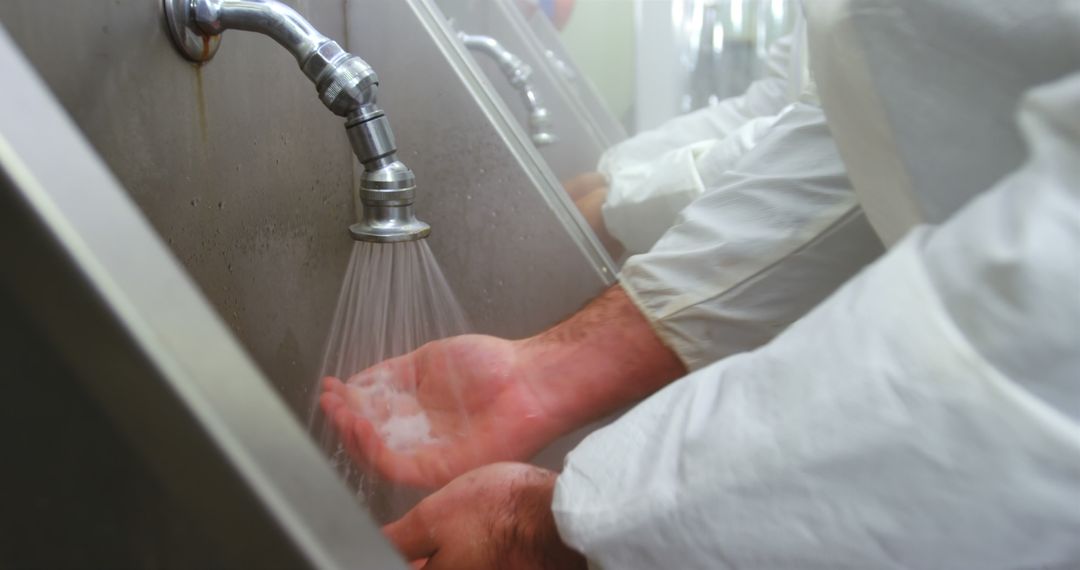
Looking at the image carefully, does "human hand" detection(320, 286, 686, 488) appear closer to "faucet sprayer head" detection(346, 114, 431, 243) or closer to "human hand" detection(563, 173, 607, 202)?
"faucet sprayer head" detection(346, 114, 431, 243)

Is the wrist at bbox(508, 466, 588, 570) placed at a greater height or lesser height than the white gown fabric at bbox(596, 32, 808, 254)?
lesser

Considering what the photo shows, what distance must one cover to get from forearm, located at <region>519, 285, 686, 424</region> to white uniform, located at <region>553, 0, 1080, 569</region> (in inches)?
10.6

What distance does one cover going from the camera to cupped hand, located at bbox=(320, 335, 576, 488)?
67cm

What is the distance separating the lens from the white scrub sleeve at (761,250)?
0.63m

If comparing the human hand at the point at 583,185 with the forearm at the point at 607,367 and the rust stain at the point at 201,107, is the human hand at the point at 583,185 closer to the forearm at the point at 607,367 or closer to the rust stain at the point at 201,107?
the forearm at the point at 607,367

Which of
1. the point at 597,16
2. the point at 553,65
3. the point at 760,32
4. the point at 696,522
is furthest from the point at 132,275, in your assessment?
the point at 760,32

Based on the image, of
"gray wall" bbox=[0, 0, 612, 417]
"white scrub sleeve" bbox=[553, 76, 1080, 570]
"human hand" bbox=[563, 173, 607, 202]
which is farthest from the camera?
"human hand" bbox=[563, 173, 607, 202]

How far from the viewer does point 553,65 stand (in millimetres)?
1604

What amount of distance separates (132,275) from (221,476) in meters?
0.06

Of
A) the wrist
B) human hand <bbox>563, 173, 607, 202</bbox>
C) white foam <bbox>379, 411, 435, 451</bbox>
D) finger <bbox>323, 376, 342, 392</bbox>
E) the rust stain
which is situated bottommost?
the wrist

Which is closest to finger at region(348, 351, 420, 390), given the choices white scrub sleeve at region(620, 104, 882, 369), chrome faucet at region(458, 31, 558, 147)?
white scrub sleeve at region(620, 104, 882, 369)

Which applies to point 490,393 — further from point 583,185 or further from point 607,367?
point 583,185

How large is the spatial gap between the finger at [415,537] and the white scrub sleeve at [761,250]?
10.8 inches

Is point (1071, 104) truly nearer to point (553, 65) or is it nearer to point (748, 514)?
point (748, 514)
